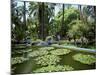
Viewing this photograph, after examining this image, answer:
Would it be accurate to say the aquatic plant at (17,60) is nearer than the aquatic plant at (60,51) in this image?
Yes

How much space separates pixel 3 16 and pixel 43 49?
512 mm

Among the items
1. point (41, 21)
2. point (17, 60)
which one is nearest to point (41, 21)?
point (41, 21)

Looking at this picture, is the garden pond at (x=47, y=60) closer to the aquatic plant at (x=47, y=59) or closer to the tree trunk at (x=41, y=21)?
the aquatic plant at (x=47, y=59)

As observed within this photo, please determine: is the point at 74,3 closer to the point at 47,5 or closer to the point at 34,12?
the point at 47,5

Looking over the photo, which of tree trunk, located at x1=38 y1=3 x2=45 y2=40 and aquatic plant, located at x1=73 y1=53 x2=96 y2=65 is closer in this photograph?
tree trunk, located at x1=38 y1=3 x2=45 y2=40

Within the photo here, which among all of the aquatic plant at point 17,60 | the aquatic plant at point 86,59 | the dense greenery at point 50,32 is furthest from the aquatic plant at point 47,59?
the aquatic plant at point 86,59

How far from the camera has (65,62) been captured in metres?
1.81

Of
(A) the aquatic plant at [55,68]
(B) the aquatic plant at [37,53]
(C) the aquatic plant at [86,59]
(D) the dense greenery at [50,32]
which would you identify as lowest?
(A) the aquatic plant at [55,68]

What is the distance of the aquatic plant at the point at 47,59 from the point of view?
67.9 inches

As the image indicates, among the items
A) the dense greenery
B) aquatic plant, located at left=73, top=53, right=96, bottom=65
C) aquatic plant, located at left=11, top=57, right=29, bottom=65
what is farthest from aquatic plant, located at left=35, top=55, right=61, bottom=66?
aquatic plant, located at left=73, top=53, right=96, bottom=65

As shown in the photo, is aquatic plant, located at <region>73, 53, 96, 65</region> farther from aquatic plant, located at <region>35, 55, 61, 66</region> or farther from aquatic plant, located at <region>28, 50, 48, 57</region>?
aquatic plant, located at <region>28, 50, 48, 57</region>

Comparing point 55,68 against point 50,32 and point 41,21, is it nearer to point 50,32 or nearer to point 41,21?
point 50,32

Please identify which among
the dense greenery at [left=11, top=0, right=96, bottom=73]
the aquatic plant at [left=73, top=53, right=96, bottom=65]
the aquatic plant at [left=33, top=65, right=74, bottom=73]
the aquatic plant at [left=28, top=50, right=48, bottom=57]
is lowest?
the aquatic plant at [left=33, top=65, right=74, bottom=73]

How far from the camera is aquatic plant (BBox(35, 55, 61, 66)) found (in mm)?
1724
